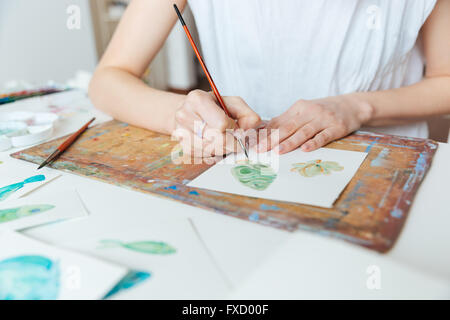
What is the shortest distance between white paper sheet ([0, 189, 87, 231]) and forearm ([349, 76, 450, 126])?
60 centimetres

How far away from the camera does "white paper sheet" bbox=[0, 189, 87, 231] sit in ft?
1.36

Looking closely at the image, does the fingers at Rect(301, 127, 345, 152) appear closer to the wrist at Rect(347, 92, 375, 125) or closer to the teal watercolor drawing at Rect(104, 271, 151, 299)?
the wrist at Rect(347, 92, 375, 125)

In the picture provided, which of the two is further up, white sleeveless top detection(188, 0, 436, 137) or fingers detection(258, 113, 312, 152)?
white sleeveless top detection(188, 0, 436, 137)

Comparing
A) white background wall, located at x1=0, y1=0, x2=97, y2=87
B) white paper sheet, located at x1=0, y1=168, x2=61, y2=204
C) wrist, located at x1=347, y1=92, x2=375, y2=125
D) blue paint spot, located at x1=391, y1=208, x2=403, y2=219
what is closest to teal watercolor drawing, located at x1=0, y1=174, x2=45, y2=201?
white paper sheet, located at x1=0, y1=168, x2=61, y2=204

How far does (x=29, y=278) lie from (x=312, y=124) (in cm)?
49

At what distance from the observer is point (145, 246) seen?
36cm

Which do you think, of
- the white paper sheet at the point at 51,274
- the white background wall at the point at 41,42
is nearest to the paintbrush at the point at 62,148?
the white paper sheet at the point at 51,274

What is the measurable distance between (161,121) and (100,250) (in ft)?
1.20

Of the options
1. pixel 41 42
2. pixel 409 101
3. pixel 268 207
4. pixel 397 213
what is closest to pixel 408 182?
pixel 397 213

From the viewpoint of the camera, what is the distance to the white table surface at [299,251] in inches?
11.6

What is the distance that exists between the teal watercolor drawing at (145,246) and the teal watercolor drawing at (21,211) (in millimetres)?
121

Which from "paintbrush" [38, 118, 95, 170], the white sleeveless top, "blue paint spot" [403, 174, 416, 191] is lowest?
"blue paint spot" [403, 174, 416, 191]

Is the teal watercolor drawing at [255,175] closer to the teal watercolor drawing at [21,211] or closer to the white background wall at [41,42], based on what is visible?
the teal watercolor drawing at [21,211]
